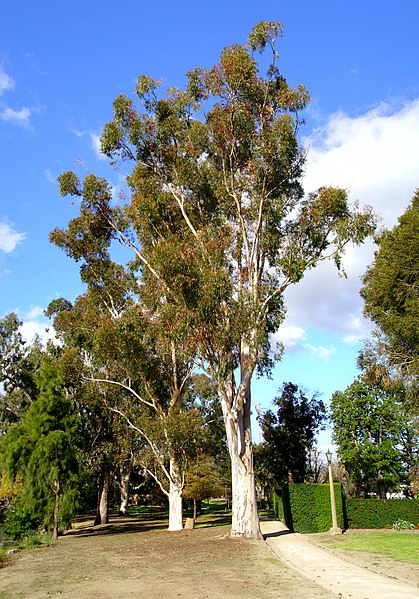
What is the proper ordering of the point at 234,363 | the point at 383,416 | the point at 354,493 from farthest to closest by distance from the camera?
the point at 354,493 → the point at 383,416 → the point at 234,363

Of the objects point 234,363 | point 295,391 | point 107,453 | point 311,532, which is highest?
point 295,391

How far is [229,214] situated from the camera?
2084cm

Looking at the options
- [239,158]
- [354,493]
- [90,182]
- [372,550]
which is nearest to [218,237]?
[239,158]

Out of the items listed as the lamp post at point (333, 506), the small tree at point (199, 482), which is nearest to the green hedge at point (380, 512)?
the lamp post at point (333, 506)

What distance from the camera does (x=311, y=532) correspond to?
75.0ft

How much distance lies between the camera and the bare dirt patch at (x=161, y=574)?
859 centimetres

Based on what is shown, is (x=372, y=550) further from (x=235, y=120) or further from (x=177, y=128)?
(x=177, y=128)

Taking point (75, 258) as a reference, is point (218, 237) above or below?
below

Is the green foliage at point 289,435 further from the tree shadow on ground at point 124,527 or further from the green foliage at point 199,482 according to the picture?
the green foliage at point 199,482

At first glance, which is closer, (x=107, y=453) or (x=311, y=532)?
(x=311, y=532)

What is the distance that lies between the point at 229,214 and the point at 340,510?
47.5 ft

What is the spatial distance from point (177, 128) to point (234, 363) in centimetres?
1058

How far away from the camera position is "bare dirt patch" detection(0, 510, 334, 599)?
8.59 meters

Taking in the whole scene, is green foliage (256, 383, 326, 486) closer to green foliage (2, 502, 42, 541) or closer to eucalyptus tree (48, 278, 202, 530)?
eucalyptus tree (48, 278, 202, 530)
